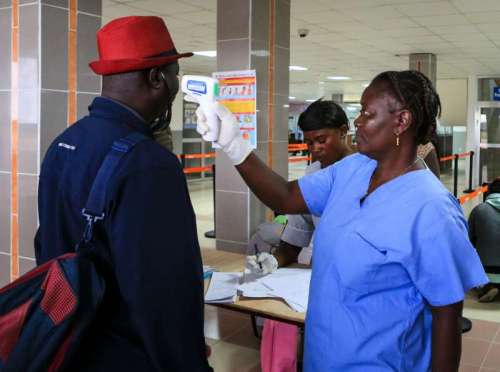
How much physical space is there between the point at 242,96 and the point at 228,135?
354 centimetres

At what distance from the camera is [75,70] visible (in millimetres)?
3361

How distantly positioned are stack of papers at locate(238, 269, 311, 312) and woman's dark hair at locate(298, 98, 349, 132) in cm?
68

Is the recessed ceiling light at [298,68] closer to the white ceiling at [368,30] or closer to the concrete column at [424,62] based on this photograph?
the white ceiling at [368,30]

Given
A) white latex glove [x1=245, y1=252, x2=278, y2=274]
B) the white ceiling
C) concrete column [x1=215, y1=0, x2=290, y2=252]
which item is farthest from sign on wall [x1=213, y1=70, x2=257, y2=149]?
white latex glove [x1=245, y1=252, x2=278, y2=274]

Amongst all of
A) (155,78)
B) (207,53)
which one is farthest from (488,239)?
(207,53)

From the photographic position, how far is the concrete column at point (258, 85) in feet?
17.0

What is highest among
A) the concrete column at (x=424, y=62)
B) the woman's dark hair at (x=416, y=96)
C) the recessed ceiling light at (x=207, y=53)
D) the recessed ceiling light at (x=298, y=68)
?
the recessed ceiling light at (x=298, y=68)

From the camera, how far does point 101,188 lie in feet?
3.33

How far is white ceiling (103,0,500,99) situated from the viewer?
21.6 feet

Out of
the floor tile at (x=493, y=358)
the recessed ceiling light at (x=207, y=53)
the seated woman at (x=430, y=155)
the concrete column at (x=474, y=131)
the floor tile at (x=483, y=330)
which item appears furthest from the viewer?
the concrete column at (x=474, y=131)

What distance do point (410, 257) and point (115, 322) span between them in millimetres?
696

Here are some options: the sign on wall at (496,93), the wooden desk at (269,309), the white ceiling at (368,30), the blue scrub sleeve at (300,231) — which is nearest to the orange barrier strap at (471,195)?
the white ceiling at (368,30)

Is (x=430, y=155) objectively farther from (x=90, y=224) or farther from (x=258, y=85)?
(x=258, y=85)

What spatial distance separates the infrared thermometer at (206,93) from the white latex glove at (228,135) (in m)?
0.01
